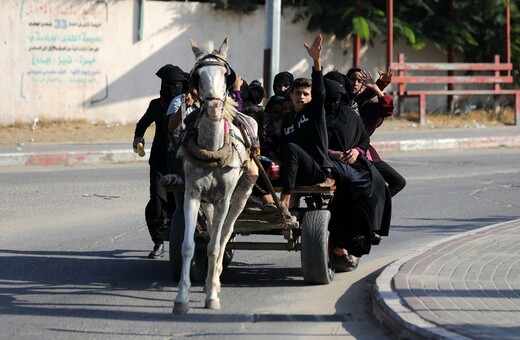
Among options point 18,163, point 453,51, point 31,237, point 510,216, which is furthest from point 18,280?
point 453,51

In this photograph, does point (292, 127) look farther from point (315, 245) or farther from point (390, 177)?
point (390, 177)

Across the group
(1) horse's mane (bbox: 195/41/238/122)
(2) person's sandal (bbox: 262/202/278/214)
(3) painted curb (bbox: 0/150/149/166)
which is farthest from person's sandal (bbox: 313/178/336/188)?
(3) painted curb (bbox: 0/150/149/166)

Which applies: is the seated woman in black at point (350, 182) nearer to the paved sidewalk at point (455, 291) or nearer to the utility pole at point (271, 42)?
the paved sidewalk at point (455, 291)

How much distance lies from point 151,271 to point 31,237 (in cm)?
223

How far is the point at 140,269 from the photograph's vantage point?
9.80 meters

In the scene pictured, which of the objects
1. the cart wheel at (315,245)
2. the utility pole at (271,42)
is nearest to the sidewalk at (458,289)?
the cart wheel at (315,245)

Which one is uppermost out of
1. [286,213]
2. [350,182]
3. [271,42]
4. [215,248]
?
[271,42]

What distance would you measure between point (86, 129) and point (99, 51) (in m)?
1.74

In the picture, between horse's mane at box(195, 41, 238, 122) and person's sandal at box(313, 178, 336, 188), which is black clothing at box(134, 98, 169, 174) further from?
horse's mane at box(195, 41, 238, 122)

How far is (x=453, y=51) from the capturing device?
27.4m

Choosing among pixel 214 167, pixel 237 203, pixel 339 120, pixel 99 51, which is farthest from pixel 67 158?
pixel 214 167

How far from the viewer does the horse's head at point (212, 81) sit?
301 inches

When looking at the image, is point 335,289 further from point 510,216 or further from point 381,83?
Result: point 510,216

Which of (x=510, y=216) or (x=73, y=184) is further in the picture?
(x=73, y=184)
